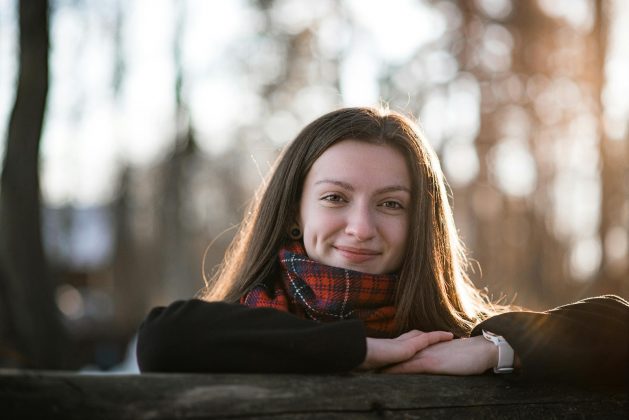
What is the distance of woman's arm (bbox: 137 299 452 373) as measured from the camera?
1.97 m

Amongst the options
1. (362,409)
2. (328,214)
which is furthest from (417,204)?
(362,409)

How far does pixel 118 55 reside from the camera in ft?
74.7

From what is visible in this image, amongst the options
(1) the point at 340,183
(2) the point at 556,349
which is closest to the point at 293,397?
(2) the point at 556,349

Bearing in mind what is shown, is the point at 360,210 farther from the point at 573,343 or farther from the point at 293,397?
the point at 293,397

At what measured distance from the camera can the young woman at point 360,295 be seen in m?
2.02

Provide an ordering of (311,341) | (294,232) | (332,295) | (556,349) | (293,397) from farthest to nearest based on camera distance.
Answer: (294,232) → (332,295) → (556,349) → (311,341) → (293,397)

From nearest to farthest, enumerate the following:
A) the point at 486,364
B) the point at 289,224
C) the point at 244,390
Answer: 1. the point at 244,390
2. the point at 486,364
3. the point at 289,224

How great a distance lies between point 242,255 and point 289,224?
0.27 m

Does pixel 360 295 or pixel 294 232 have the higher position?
pixel 294 232

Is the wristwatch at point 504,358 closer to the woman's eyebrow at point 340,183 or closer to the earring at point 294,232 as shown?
the woman's eyebrow at point 340,183

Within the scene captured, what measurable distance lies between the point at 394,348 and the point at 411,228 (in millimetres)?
811

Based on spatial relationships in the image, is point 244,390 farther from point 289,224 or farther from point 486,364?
point 289,224

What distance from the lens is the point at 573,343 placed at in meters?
2.20

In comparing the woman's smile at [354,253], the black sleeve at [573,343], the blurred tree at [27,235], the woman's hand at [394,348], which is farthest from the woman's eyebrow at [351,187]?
the blurred tree at [27,235]
